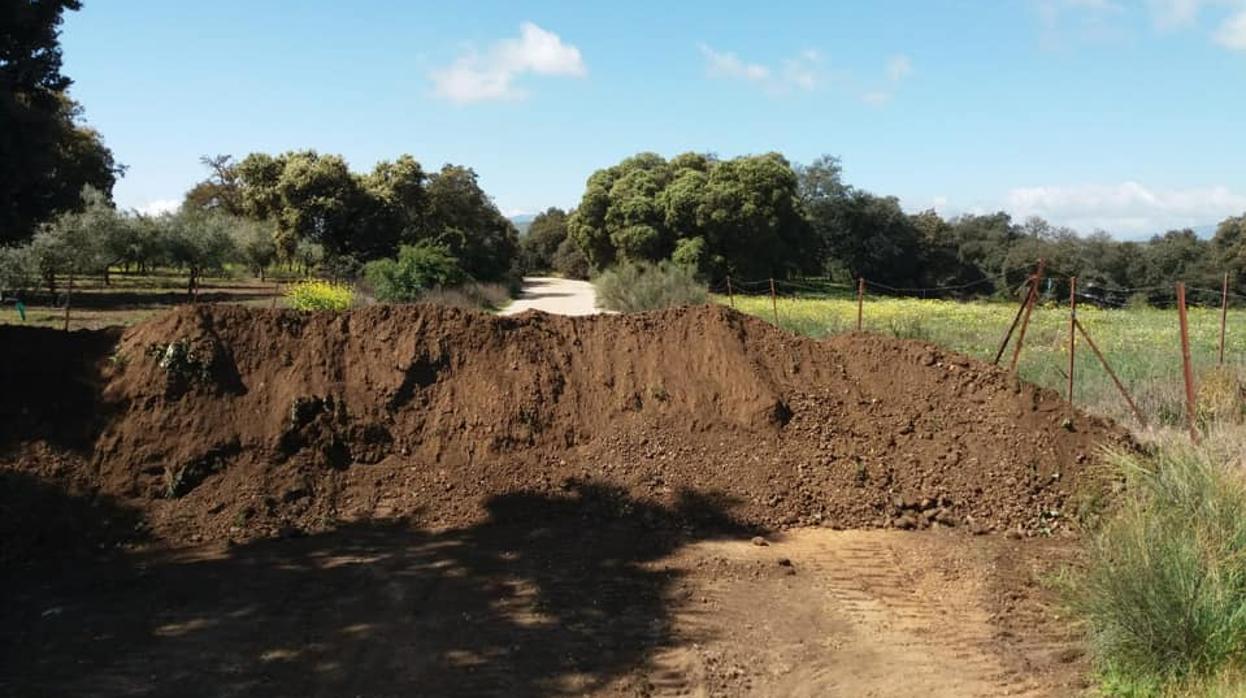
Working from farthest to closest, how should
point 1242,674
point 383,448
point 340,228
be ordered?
1. point 340,228
2. point 383,448
3. point 1242,674

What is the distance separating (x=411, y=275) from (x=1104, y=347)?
1949 centimetres

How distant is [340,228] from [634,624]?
110 ft

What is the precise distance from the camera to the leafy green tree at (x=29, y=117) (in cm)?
922

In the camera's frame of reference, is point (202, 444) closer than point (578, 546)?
No

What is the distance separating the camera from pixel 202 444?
7535 millimetres

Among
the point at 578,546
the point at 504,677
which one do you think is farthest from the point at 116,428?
the point at 504,677

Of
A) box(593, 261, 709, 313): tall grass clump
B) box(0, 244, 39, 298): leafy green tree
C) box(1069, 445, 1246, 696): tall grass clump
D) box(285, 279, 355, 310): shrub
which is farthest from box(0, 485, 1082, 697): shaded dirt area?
box(0, 244, 39, 298): leafy green tree

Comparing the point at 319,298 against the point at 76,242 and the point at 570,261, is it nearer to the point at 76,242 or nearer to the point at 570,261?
the point at 76,242

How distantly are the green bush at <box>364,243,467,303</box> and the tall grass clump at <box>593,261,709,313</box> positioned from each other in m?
5.54

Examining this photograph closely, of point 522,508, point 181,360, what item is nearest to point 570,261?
point 181,360

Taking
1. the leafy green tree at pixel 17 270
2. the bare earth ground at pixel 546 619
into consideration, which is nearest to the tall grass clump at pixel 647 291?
the bare earth ground at pixel 546 619

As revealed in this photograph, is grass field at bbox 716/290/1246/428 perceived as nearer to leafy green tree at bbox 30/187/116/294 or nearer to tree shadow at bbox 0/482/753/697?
tree shadow at bbox 0/482/753/697

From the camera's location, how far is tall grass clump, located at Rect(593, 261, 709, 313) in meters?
23.0

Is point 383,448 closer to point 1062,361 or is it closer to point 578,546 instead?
point 578,546
